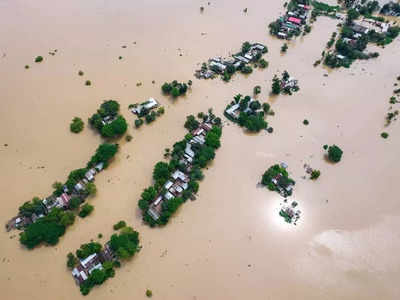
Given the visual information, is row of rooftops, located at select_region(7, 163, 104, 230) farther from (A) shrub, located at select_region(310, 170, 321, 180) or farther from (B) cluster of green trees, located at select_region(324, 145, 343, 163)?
(B) cluster of green trees, located at select_region(324, 145, 343, 163)

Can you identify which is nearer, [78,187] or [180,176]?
[78,187]

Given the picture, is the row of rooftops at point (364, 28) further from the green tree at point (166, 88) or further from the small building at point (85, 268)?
the small building at point (85, 268)

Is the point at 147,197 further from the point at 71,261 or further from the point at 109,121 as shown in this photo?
the point at 109,121

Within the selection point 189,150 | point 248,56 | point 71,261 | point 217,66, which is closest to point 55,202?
point 71,261

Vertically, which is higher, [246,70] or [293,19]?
[293,19]

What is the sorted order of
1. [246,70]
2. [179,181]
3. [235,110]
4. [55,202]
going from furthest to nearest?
1. [246,70]
2. [235,110]
3. [179,181]
4. [55,202]

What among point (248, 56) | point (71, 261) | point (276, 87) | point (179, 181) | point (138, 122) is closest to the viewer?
point (71, 261)

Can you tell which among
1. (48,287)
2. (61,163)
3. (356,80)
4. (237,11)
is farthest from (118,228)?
(237,11)

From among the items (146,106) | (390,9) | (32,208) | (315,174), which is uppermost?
(390,9)
